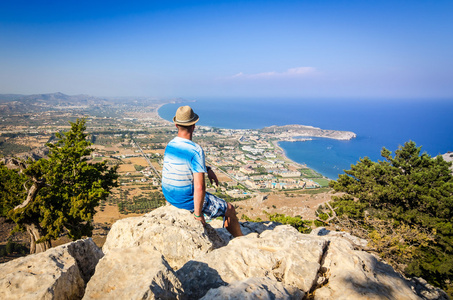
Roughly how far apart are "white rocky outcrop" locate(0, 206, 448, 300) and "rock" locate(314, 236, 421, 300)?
0.01 metres

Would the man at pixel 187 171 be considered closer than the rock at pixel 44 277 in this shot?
No

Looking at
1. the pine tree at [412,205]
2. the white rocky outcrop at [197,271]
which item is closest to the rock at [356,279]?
the white rocky outcrop at [197,271]

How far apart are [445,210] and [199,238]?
32.8ft

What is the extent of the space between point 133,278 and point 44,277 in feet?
2.61

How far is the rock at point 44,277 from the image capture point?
1.99 meters

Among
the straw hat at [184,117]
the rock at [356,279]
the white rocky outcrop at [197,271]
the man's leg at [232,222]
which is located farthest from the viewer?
the man's leg at [232,222]

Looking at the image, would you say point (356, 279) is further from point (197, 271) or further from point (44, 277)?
point (44, 277)

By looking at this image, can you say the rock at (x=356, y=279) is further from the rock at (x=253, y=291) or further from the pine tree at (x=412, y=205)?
the pine tree at (x=412, y=205)

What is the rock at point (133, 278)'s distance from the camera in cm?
202

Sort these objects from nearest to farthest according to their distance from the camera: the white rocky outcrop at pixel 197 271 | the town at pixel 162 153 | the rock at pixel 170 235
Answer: the white rocky outcrop at pixel 197 271
the rock at pixel 170 235
the town at pixel 162 153

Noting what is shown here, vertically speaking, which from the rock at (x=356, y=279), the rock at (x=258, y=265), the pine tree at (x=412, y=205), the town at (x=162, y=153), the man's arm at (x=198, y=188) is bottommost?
the town at (x=162, y=153)

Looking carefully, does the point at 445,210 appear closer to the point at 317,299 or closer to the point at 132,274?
the point at 317,299

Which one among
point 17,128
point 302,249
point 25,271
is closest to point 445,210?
point 302,249

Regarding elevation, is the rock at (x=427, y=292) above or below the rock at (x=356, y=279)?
below
